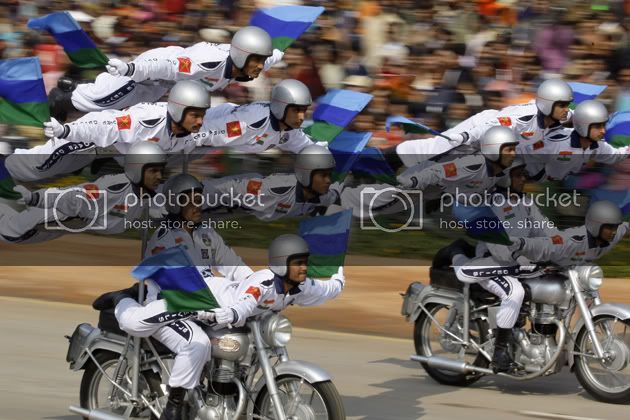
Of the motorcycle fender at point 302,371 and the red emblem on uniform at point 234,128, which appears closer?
the motorcycle fender at point 302,371

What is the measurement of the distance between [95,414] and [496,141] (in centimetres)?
379

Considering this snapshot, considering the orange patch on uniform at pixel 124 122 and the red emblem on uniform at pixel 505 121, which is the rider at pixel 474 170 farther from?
the orange patch on uniform at pixel 124 122

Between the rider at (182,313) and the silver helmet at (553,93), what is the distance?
3198 millimetres

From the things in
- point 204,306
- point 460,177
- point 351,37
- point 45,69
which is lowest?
point 45,69

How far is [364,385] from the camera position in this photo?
10477mm

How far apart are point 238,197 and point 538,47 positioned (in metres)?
5.16

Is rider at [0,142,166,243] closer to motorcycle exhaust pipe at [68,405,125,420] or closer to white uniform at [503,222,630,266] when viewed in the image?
motorcycle exhaust pipe at [68,405,125,420]

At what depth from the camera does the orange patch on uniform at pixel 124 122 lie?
9.34 metres

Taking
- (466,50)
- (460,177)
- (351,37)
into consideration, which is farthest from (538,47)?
(460,177)

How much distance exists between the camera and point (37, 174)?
9867 mm

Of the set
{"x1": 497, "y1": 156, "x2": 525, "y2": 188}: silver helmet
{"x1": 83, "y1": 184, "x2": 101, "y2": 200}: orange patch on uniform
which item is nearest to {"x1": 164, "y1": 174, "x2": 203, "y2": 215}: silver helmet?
Answer: {"x1": 83, "y1": 184, "x2": 101, "y2": 200}: orange patch on uniform

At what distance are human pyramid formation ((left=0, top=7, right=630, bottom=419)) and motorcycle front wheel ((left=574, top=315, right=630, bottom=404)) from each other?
1.86ft

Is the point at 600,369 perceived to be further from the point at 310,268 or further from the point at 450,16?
the point at 450,16

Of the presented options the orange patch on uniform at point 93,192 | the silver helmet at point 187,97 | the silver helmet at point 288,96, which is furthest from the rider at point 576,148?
the orange patch on uniform at point 93,192
